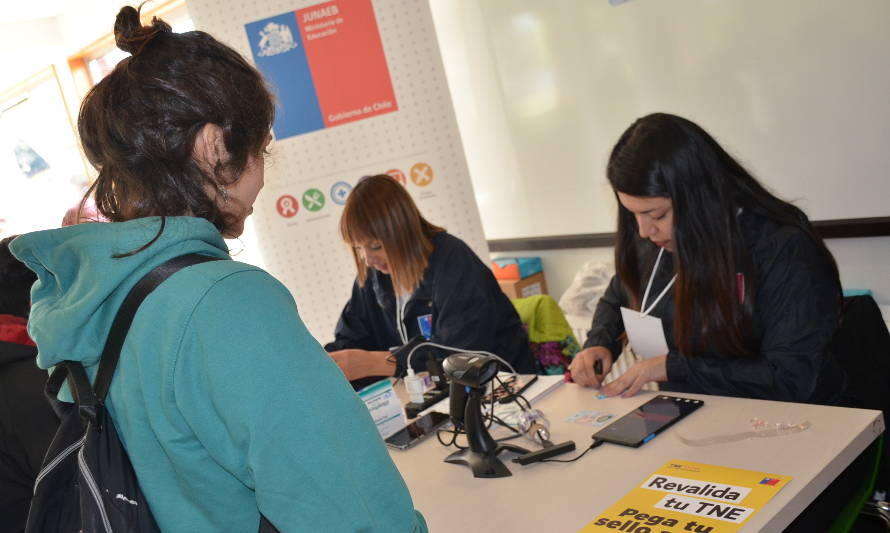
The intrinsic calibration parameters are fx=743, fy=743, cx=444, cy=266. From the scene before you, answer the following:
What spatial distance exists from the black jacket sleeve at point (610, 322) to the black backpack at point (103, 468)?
1.60 meters

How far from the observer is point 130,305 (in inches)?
30.5

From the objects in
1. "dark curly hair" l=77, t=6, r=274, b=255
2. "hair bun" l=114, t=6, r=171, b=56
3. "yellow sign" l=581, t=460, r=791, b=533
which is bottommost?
"yellow sign" l=581, t=460, r=791, b=533

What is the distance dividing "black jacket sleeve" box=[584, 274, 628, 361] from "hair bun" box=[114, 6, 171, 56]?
1.67 metres

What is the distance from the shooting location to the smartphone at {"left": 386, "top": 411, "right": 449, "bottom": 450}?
1838 mm

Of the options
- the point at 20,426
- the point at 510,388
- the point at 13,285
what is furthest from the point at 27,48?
the point at 510,388

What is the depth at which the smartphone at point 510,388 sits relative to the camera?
1943 mm

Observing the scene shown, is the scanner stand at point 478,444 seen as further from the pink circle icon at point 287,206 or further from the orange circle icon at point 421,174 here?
the pink circle icon at point 287,206

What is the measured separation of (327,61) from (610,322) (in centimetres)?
180

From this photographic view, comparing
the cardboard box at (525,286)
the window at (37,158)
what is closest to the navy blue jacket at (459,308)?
the cardboard box at (525,286)

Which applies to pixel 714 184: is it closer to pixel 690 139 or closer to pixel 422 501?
pixel 690 139

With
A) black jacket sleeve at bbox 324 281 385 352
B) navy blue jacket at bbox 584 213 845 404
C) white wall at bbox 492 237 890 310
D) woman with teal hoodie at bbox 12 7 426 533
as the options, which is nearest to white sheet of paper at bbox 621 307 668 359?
navy blue jacket at bbox 584 213 845 404

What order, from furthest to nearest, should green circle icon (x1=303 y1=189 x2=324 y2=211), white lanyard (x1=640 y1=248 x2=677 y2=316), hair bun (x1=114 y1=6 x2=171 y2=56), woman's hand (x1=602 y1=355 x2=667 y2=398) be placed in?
green circle icon (x1=303 y1=189 x2=324 y2=211), white lanyard (x1=640 y1=248 x2=677 y2=316), woman's hand (x1=602 y1=355 x2=667 y2=398), hair bun (x1=114 y1=6 x2=171 y2=56)

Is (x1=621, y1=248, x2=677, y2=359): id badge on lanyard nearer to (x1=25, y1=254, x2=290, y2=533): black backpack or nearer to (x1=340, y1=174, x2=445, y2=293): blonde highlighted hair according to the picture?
(x1=340, y1=174, x2=445, y2=293): blonde highlighted hair

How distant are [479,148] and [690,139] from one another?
209 cm
